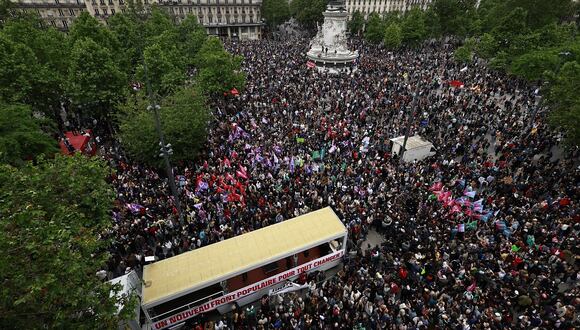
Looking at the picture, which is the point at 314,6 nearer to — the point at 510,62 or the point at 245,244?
the point at 510,62

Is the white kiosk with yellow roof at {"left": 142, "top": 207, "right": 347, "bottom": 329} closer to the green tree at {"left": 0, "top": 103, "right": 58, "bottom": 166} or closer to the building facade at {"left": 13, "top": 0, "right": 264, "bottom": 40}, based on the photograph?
the green tree at {"left": 0, "top": 103, "right": 58, "bottom": 166}

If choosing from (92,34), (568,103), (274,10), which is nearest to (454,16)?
(274,10)

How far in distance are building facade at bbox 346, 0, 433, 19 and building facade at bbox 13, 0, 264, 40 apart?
32590mm

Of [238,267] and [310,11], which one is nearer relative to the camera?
[238,267]

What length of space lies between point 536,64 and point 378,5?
2877 inches

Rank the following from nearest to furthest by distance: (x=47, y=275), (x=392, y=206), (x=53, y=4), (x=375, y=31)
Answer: (x=47, y=275), (x=392, y=206), (x=53, y=4), (x=375, y=31)

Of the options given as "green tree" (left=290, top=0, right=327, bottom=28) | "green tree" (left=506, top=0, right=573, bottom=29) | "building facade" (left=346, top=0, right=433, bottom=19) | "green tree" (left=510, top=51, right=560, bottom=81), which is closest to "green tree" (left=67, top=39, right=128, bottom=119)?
"green tree" (left=510, top=51, right=560, bottom=81)

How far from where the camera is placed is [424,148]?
25109mm

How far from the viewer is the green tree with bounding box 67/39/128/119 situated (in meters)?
26.9

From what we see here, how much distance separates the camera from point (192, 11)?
72.1 m

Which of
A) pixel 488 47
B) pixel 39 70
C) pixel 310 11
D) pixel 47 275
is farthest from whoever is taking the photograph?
pixel 310 11

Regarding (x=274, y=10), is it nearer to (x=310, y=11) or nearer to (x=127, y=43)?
(x=310, y=11)

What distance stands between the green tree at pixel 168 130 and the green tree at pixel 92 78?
5112mm

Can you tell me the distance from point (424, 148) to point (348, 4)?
84503 millimetres
